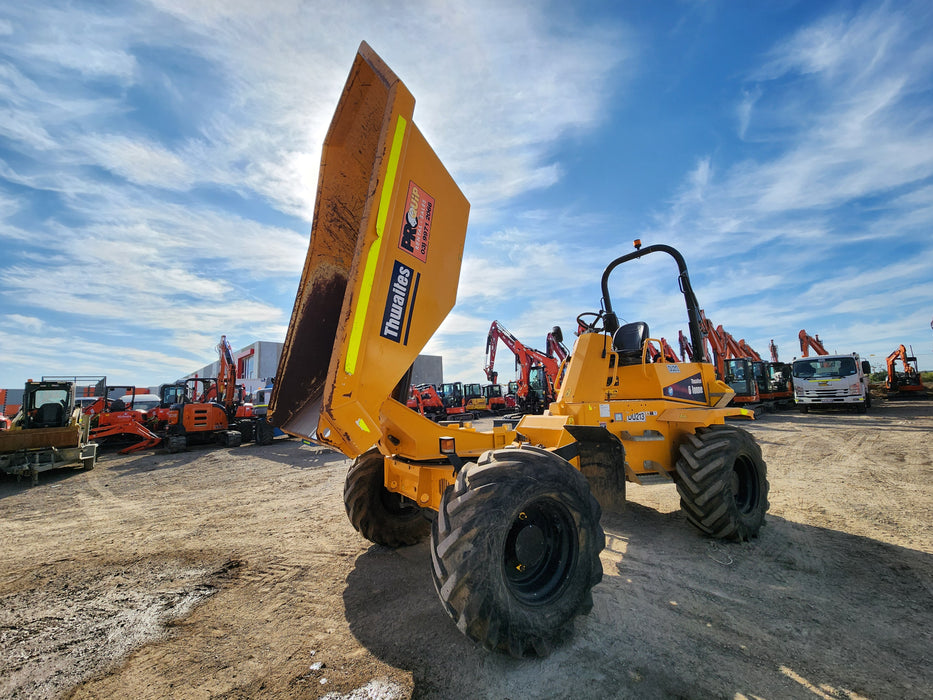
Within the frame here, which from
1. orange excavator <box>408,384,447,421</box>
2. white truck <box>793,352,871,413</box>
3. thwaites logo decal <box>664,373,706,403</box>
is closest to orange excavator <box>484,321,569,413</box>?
orange excavator <box>408,384,447,421</box>

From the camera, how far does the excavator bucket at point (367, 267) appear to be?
2.80 meters

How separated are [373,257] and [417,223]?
0.50 meters

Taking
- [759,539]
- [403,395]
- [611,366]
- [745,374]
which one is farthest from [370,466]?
[745,374]

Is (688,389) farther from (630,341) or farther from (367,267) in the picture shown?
(367,267)

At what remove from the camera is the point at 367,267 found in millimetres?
2814

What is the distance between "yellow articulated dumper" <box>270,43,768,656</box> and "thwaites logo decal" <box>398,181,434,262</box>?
0.01 m

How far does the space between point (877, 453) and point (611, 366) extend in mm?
8776

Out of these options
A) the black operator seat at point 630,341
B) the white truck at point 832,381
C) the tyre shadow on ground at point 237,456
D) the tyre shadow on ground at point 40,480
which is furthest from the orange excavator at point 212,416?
the white truck at point 832,381

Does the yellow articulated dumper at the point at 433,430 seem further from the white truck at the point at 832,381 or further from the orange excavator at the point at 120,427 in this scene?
the white truck at the point at 832,381

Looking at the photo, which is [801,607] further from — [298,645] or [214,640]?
[214,640]

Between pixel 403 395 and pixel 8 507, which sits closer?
pixel 403 395

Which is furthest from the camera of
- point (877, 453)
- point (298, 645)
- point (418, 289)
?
point (877, 453)

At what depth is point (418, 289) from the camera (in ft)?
10.5

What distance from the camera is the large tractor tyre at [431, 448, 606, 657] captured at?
2498 millimetres
